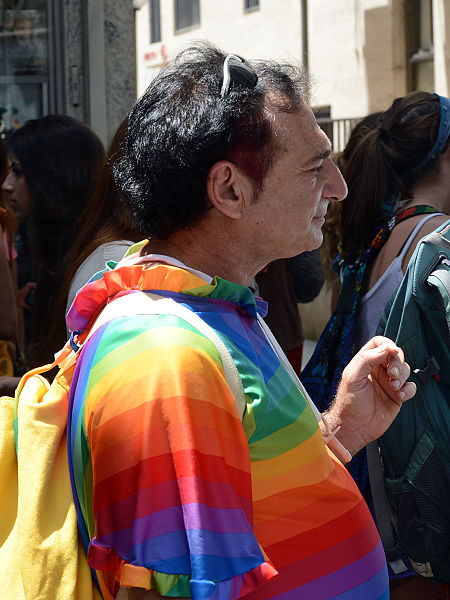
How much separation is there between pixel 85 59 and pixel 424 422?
2.99 m

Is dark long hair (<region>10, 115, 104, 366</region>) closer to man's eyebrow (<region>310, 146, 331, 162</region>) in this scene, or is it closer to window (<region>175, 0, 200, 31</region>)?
man's eyebrow (<region>310, 146, 331, 162</region>)

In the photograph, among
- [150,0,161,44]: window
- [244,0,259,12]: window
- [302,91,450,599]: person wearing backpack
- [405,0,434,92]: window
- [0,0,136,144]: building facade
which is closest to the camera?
[302,91,450,599]: person wearing backpack

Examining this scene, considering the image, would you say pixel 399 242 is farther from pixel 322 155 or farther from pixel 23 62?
A: pixel 23 62

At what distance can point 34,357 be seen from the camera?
2.86 meters

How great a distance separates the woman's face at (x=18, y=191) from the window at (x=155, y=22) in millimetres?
18855

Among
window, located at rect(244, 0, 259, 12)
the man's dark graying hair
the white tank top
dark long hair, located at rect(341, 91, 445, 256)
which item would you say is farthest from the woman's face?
window, located at rect(244, 0, 259, 12)

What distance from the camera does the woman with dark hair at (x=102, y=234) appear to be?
94.0 inches

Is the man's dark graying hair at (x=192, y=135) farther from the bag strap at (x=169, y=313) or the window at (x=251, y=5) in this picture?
the window at (x=251, y=5)

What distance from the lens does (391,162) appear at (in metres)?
2.77

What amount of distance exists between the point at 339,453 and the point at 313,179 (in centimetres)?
55

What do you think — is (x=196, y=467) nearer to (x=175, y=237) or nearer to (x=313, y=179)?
(x=175, y=237)

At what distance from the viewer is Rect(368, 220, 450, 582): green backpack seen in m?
2.28

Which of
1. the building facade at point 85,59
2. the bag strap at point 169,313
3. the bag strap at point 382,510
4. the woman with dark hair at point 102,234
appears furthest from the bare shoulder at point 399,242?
the building facade at point 85,59

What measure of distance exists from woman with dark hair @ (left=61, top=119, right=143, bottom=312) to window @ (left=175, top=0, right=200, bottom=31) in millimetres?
18137
